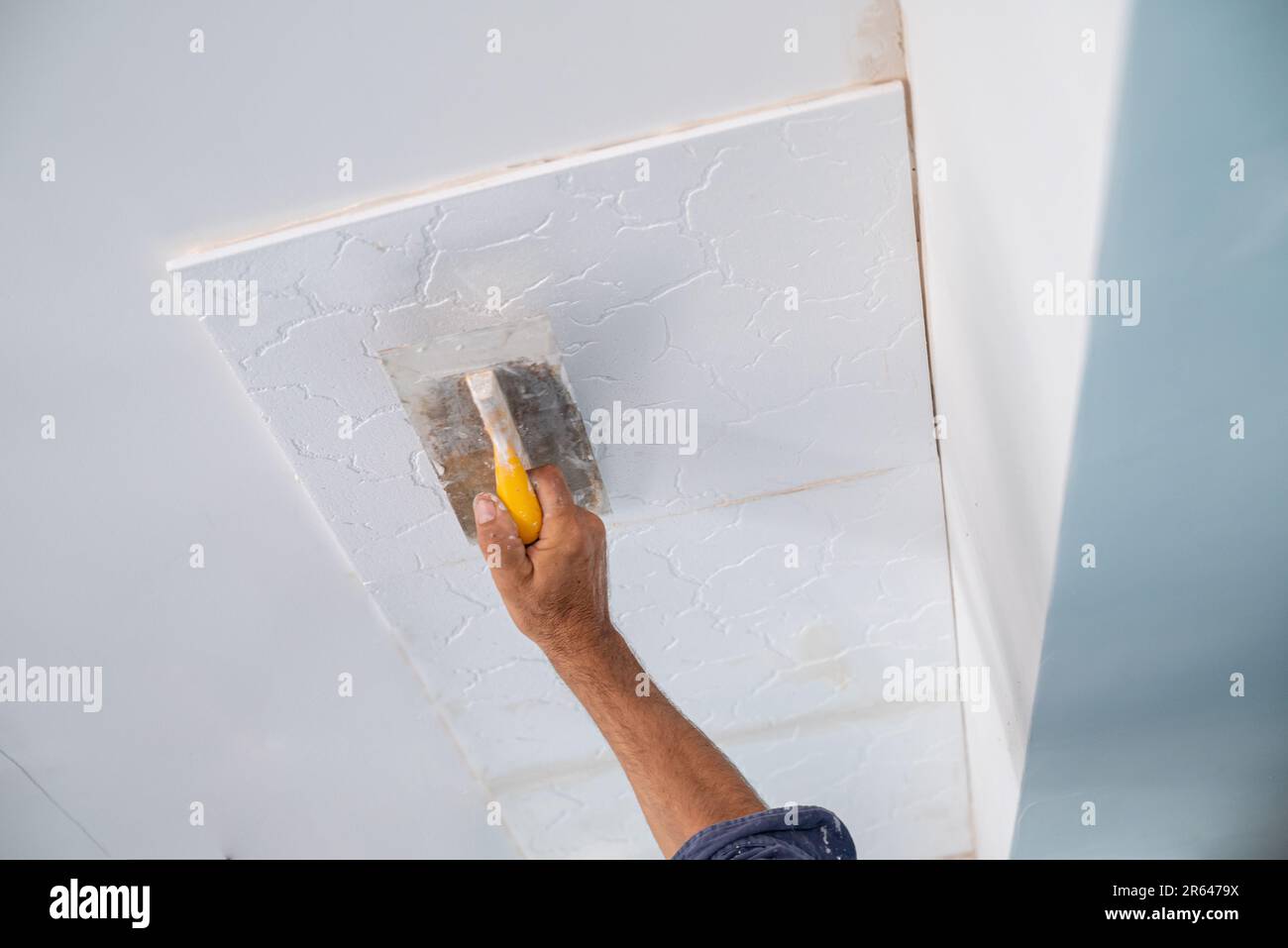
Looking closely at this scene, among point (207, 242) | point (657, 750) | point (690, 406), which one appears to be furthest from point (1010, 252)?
point (207, 242)

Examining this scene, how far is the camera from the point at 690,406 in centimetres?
123

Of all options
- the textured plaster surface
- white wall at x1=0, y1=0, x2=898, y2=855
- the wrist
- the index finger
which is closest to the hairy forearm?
the wrist

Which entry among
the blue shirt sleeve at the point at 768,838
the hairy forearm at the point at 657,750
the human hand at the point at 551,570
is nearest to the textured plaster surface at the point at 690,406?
the human hand at the point at 551,570

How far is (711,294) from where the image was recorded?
1.12 meters

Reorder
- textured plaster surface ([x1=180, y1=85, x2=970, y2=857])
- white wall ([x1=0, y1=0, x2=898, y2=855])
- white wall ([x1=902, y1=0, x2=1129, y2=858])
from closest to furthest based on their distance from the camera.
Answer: white wall ([x1=902, y1=0, x2=1129, y2=858])
white wall ([x1=0, y1=0, x2=898, y2=855])
textured plaster surface ([x1=180, y1=85, x2=970, y2=857])

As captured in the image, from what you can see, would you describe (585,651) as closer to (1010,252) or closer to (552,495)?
(552,495)

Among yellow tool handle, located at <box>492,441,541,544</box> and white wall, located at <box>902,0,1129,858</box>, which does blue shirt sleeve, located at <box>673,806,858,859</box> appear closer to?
white wall, located at <box>902,0,1129,858</box>

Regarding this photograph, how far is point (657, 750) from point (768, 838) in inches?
6.6

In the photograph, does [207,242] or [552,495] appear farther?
[552,495]

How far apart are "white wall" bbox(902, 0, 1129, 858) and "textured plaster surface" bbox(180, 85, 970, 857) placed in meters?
0.09

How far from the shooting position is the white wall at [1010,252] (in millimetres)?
587

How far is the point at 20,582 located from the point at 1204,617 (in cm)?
144

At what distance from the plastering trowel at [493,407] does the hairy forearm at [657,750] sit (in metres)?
0.17

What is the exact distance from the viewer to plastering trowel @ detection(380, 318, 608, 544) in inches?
43.1
